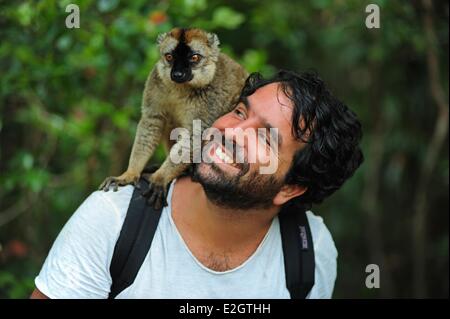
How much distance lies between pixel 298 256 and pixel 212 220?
1.56ft

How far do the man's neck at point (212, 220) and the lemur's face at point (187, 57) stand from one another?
1.97 ft

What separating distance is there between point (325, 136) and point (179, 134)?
80 cm


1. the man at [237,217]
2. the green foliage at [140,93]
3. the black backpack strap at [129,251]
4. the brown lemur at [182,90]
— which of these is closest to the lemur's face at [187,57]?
the brown lemur at [182,90]

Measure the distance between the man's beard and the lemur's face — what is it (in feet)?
2.00

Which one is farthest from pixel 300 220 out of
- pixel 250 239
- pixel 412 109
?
pixel 412 109

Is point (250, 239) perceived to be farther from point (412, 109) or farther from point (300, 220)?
point (412, 109)

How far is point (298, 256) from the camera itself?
2.93 metres

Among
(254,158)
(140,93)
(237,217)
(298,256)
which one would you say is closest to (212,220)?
(237,217)

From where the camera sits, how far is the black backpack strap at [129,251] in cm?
258

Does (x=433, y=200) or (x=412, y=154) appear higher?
(x=412, y=154)

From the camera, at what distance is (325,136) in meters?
2.90

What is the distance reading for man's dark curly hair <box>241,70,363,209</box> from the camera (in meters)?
2.85

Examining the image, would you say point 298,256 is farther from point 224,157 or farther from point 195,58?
point 195,58

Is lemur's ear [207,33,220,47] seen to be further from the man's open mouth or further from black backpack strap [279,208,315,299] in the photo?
black backpack strap [279,208,315,299]
